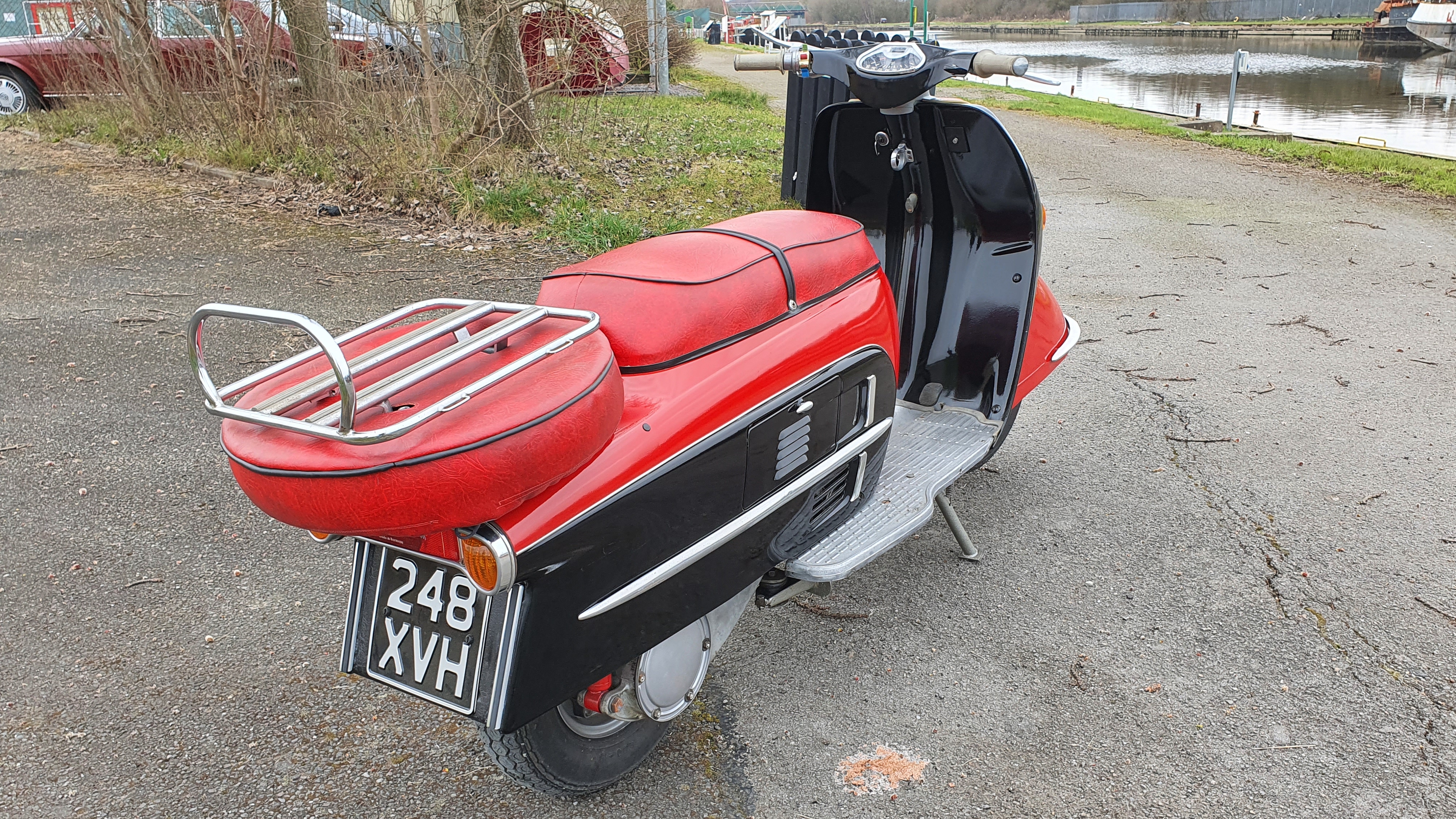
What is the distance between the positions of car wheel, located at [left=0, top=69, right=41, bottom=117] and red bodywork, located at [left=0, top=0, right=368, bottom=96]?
1.32ft

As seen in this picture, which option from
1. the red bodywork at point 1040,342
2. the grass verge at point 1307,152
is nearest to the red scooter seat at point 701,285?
the red bodywork at point 1040,342

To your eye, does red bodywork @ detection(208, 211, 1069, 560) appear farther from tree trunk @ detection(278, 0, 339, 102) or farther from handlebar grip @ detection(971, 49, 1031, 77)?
tree trunk @ detection(278, 0, 339, 102)

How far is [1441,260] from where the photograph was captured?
5965 millimetres

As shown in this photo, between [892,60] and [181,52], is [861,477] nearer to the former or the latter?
[892,60]

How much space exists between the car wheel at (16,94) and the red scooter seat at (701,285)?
12.2 meters

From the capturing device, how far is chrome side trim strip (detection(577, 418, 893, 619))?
1.78 m

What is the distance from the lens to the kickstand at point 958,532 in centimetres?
292

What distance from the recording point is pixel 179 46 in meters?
8.42

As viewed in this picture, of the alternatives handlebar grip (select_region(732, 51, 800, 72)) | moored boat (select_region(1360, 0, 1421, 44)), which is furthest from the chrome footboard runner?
moored boat (select_region(1360, 0, 1421, 44))

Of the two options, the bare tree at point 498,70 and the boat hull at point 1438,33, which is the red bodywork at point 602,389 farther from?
the boat hull at point 1438,33

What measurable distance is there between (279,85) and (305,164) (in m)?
0.87

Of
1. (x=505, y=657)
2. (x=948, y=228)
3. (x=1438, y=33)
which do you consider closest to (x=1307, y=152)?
(x=948, y=228)

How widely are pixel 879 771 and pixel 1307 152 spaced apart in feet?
31.9

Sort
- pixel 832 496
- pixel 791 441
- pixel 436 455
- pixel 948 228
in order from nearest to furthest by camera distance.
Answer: pixel 436 455
pixel 791 441
pixel 832 496
pixel 948 228
